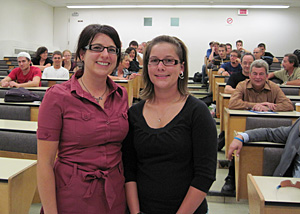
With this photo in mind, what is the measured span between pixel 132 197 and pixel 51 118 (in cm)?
44

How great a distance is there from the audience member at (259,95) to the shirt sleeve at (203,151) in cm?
200

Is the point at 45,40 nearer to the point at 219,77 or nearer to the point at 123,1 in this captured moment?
the point at 123,1

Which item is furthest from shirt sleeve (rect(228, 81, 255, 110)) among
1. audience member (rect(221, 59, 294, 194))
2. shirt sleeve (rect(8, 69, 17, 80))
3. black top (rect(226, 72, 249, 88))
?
shirt sleeve (rect(8, 69, 17, 80))

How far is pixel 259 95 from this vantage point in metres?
3.11

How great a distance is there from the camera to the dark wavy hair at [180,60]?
1.09 m

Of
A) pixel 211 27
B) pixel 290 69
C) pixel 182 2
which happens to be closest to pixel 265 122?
pixel 290 69

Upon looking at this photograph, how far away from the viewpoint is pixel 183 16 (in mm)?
11484

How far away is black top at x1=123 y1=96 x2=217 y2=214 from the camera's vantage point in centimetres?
102

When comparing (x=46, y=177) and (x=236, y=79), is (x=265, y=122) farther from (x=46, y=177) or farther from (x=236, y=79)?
(x=46, y=177)

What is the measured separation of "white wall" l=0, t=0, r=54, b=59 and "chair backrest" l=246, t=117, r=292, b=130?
955 cm

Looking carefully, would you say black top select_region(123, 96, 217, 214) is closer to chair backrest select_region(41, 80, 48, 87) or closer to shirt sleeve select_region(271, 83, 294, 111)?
shirt sleeve select_region(271, 83, 294, 111)

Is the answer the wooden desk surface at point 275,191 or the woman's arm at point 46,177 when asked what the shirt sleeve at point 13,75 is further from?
the wooden desk surface at point 275,191

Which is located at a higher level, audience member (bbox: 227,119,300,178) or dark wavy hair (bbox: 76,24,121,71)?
dark wavy hair (bbox: 76,24,121,71)

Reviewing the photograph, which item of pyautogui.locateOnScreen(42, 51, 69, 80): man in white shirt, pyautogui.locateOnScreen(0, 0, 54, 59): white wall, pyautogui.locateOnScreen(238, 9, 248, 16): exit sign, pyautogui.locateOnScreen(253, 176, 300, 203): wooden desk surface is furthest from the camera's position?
pyautogui.locateOnScreen(238, 9, 248, 16): exit sign
